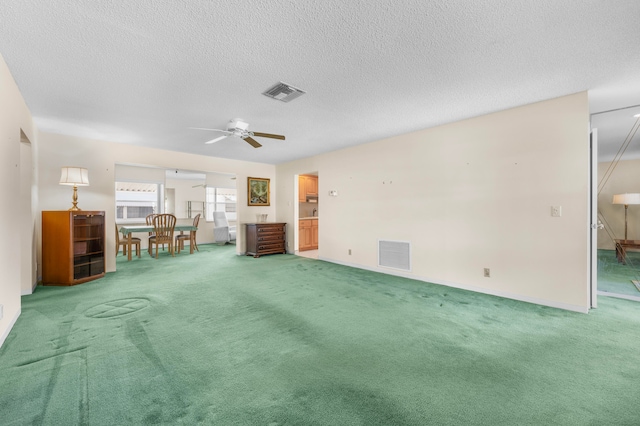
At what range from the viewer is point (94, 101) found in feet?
10.3

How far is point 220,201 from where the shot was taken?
10039 millimetres

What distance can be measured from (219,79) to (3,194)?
209 centimetres

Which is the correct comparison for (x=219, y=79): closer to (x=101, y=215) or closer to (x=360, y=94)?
(x=360, y=94)

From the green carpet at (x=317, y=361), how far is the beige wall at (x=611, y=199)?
101 centimetres

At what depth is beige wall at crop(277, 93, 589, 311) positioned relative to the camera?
9.95 ft

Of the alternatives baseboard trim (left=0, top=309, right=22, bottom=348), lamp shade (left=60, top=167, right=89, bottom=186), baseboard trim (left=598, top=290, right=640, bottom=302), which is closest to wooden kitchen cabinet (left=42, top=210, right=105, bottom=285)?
lamp shade (left=60, top=167, right=89, bottom=186)

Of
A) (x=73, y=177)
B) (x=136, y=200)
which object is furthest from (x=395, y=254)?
(x=136, y=200)

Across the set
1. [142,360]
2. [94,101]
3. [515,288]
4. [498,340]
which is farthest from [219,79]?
[515,288]

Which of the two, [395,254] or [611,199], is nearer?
[611,199]

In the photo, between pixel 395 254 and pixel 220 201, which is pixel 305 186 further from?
pixel 220 201

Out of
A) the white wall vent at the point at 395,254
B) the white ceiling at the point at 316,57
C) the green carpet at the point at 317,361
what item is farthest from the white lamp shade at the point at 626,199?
the white wall vent at the point at 395,254

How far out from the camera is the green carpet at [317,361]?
148cm

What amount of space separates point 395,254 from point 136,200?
798 cm

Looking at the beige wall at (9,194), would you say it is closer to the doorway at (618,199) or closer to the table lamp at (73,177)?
the table lamp at (73,177)
